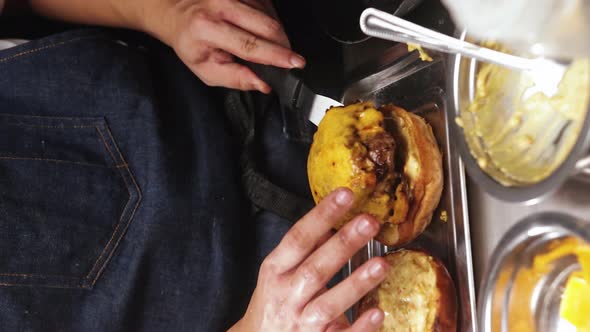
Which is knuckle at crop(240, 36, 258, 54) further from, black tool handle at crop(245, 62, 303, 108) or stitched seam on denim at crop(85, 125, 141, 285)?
stitched seam on denim at crop(85, 125, 141, 285)

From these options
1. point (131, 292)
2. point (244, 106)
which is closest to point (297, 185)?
point (244, 106)

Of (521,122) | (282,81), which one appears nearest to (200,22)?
(282,81)

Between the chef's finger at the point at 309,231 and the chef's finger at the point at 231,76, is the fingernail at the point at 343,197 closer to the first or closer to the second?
the chef's finger at the point at 309,231

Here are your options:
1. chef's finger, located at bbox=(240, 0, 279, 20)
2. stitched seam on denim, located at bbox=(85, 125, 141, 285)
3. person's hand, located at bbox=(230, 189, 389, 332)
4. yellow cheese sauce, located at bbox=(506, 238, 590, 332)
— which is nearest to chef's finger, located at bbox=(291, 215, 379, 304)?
person's hand, located at bbox=(230, 189, 389, 332)

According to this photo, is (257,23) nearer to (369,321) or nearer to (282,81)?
(282,81)

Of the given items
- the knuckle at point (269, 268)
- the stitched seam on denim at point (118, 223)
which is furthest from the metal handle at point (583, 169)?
the stitched seam on denim at point (118, 223)

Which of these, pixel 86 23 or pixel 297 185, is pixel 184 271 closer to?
pixel 297 185
